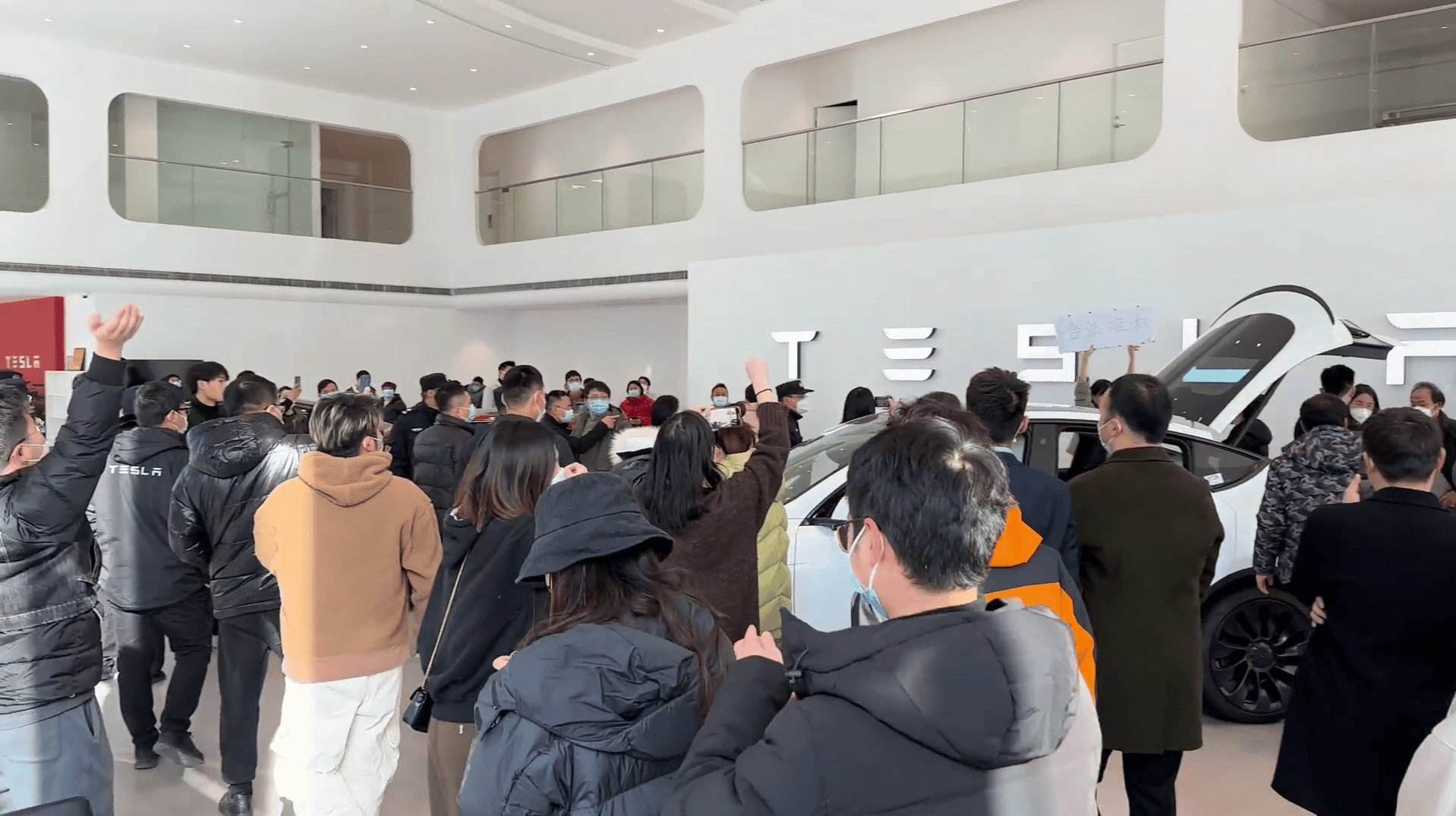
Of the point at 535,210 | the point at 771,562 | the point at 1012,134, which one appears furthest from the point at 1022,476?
the point at 535,210

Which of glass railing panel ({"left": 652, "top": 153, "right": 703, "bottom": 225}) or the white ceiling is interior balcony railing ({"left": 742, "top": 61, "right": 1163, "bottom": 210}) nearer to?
glass railing panel ({"left": 652, "top": 153, "right": 703, "bottom": 225})

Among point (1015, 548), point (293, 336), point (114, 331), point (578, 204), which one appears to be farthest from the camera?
point (293, 336)

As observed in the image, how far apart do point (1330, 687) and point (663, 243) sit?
37.3 feet

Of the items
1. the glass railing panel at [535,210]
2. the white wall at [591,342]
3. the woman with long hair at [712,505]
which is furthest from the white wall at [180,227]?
the woman with long hair at [712,505]

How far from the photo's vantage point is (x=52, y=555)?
248 centimetres

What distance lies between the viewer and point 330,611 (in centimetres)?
292

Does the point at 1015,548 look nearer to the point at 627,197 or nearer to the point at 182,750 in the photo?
the point at 182,750

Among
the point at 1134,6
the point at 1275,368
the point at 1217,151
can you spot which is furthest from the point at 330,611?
the point at 1134,6

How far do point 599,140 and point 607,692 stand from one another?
52.0 ft

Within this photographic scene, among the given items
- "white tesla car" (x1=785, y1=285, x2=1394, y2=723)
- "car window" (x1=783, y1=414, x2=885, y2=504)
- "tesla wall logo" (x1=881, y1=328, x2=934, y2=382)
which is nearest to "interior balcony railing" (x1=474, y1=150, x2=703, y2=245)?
"tesla wall logo" (x1=881, y1=328, x2=934, y2=382)

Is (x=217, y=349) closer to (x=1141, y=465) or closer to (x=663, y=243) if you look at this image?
(x=663, y=243)

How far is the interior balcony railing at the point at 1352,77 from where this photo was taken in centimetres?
742

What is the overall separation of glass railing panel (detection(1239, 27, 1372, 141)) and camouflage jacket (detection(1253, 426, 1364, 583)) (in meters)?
5.21

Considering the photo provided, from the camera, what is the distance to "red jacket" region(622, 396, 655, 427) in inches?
481
